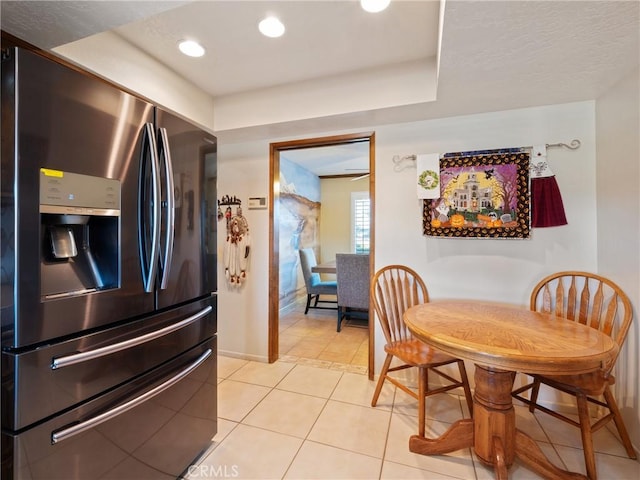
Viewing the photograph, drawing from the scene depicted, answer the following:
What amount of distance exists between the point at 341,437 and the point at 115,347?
136 centimetres

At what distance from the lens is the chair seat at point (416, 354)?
67.2 inches

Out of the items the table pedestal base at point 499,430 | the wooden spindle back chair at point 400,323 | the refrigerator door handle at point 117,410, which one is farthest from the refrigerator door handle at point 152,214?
the table pedestal base at point 499,430

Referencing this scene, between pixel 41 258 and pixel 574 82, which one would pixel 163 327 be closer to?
pixel 41 258

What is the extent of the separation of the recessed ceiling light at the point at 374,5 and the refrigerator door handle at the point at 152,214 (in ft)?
3.84

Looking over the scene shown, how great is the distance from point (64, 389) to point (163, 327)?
1.23ft

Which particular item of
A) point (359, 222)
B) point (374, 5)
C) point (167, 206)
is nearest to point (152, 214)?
point (167, 206)

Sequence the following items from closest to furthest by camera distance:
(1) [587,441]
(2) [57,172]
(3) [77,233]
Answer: (2) [57,172] → (3) [77,233] → (1) [587,441]

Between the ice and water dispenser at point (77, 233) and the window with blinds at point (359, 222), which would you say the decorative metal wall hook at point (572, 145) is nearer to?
the ice and water dispenser at point (77, 233)

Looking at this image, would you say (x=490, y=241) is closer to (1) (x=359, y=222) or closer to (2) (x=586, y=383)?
(2) (x=586, y=383)

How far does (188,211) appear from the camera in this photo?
1419 mm

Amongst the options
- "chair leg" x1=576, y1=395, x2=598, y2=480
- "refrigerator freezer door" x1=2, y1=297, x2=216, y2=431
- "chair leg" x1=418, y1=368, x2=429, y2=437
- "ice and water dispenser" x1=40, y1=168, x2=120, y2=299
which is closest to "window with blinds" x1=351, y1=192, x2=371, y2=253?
"chair leg" x1=418, y1=368, x2=429, y2=437

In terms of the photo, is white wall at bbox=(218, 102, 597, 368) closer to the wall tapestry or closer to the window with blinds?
the wall tapestry

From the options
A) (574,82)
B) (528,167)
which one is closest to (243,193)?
(528,167)

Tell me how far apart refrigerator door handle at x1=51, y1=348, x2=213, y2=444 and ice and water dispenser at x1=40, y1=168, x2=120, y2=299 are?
0.45 metres
